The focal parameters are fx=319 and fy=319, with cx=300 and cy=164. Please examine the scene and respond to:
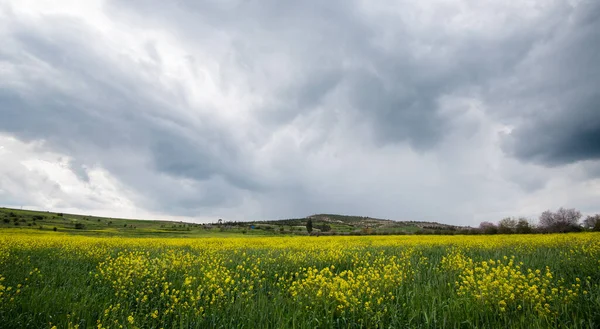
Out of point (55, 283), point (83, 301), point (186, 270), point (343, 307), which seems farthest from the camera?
point (186, 270)

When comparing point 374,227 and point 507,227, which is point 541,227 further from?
point 374,227

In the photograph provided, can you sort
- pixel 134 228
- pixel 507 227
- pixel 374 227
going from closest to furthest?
pixel 507 227, pixel 134 228, pixel 374 227

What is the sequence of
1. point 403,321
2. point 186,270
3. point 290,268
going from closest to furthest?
1. point 403,321
2. point 186,270
3. point 290,268

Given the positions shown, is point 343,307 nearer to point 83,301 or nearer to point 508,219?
point 83,301

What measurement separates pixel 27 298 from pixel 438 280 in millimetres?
9956

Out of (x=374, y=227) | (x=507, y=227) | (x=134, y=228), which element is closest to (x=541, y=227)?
(x=507, y=227)

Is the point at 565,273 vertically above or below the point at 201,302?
above

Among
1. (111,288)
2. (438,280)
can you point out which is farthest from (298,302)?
(111,288)

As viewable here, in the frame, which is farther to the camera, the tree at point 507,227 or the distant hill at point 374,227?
the distant hill at point 374,227

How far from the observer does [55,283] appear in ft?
30.6

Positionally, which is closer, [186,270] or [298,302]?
[298,302]

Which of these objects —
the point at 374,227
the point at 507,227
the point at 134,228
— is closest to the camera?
the point at 507,227

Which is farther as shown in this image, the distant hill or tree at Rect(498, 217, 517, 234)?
the distant hill

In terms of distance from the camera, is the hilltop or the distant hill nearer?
the hilltop
